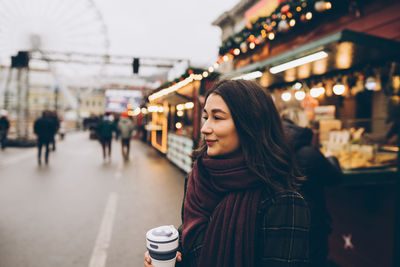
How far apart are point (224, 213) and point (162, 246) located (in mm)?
324

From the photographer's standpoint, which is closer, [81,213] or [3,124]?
[81,213]

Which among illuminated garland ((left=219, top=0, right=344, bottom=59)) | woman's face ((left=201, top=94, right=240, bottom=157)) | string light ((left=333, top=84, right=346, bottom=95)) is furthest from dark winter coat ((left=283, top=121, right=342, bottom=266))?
illuminated garland ((left=219, top=0, right=344, bottom=59))

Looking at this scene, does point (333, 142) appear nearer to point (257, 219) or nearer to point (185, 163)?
point (257, 219)

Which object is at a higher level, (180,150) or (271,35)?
(271,35)

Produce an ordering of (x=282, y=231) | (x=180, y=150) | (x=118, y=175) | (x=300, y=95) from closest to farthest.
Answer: (x=282, y=231) < (x=300, y=95) < (x=118, y=175) < (x=180, y=150)

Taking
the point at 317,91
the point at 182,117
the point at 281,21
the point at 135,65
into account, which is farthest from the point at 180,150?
the point at 135,65

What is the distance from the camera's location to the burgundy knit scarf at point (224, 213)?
1.26 metres

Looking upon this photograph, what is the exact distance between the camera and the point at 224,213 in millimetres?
1340

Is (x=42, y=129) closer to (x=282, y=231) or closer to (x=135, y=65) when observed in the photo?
(x=135, y=65)

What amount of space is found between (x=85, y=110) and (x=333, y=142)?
8518 centimetres

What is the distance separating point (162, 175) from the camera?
32.2ft

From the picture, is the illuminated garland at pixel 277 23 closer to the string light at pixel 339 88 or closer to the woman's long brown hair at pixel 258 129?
the string light at pixel 339 88

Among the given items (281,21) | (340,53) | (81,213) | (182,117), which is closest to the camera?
(340,53)

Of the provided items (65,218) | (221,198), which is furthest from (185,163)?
(221,198)
